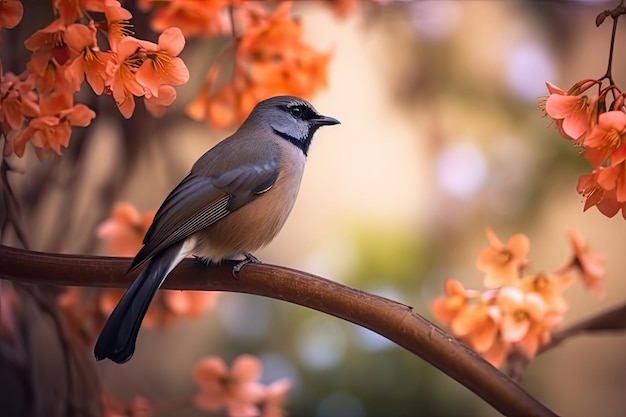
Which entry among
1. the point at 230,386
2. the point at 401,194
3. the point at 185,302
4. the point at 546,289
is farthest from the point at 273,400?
the point at 401,194

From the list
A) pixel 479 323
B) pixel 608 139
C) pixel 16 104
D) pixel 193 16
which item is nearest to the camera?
pixel 608 139

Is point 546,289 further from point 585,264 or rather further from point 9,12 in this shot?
point 9,12

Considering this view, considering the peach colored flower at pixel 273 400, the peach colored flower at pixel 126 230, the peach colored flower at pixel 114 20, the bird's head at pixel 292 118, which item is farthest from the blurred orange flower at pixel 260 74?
the peach colored flower at pixel 273 400

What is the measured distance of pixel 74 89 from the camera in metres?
0.78

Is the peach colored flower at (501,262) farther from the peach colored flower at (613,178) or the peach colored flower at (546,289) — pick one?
the peach colored flower at (613,178)

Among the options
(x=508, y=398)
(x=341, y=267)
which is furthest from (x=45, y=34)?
(x=341, y=267)

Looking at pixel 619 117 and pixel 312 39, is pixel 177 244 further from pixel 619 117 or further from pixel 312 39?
pixel 312 39

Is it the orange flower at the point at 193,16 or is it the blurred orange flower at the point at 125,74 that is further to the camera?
the orange flower at the point at 193,16

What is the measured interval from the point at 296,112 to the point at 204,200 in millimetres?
215

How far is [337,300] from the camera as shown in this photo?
0.70 metres

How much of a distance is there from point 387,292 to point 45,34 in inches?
37.0

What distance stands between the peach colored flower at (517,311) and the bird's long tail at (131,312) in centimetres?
35

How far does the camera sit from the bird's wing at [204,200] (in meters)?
0.88

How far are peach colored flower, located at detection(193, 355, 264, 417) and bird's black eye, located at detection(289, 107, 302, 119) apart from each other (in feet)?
1.09
